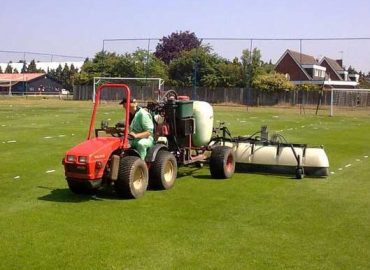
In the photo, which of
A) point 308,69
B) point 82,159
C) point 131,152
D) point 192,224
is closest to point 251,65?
point 308,69

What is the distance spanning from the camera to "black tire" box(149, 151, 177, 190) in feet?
30.2

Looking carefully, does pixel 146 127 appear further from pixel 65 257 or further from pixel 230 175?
pixel 65 257

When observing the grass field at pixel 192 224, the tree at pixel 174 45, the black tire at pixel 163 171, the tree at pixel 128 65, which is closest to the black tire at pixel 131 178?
the grass field at pixel 192 224

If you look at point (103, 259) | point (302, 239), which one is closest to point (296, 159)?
point (302, 239)

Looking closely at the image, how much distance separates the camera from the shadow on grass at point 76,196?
8.53 m

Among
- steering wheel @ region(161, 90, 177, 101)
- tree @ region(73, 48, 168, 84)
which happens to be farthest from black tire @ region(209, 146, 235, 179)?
tree @ region(73, 48, 168, 84)

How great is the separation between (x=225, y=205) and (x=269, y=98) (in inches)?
1634

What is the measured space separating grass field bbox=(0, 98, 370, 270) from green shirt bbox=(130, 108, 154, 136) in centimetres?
106

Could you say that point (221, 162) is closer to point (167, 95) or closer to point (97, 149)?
point (167, 95)

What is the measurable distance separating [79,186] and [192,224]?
2295 millimetres

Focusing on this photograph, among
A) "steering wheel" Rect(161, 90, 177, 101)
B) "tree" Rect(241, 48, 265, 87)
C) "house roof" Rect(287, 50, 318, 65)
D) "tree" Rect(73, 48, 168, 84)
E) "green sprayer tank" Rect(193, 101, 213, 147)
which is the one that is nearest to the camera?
"steering wheel" Rect(161, 90, 177, 101)

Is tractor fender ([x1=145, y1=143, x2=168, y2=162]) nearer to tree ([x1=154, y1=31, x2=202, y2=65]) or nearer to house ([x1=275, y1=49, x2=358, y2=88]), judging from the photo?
house ([x1=275, y1=49, x2=358, y2=88])

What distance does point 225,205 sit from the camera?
27.5 feet

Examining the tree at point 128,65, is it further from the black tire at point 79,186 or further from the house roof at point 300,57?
the black tire at point 79,186
